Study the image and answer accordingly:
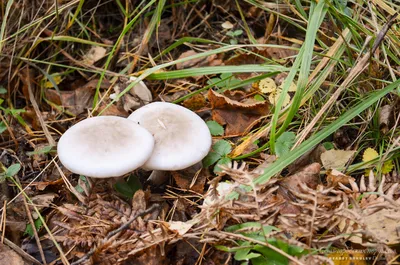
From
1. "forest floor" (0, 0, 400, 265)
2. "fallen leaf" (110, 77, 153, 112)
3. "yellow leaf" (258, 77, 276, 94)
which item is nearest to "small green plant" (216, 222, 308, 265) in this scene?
"forest floor" (0, 0, 400, 265)

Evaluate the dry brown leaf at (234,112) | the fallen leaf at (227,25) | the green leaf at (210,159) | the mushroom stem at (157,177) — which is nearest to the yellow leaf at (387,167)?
the dry brown leaf at (234,112)

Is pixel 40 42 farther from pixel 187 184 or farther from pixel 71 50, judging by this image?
pixel 187 184

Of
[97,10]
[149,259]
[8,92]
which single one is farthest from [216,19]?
[149,259]

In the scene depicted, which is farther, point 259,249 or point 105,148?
point 105,148

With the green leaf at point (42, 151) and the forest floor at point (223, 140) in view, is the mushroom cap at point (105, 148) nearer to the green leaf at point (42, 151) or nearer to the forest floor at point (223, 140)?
the forest floor at point (223, 140)

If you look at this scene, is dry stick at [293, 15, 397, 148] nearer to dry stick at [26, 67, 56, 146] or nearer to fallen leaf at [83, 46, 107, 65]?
dry stick at [26, 67, 56, 146]

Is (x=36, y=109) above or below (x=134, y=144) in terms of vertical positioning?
below

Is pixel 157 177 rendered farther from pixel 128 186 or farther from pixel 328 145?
pixel 328 145

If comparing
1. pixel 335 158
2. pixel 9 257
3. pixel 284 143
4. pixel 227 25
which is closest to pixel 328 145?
pixel 335 158
